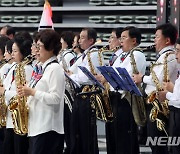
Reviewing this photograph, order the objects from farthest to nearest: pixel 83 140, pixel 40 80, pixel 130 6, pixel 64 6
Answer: pixel 64 6, pixel 130 6, pixel 83 140, pixel 40 80

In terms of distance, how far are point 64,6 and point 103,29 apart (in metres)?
1.24

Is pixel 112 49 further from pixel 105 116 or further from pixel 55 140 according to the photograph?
pixel 55 140

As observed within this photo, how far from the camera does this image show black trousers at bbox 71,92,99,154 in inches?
404

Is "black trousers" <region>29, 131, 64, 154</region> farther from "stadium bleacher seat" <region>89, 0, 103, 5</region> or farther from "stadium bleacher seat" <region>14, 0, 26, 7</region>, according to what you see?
"stadium bleacher seat" <region>14, 0, 26, 7</region>

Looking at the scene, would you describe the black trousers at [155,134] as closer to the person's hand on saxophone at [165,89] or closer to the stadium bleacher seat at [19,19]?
the person's hand on saxophone at [165,89]

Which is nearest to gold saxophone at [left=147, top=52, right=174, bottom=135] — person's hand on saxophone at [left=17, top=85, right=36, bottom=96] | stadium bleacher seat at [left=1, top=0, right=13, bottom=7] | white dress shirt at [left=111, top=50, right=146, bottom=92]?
white dress shirt at [left=111, top=50, right=146, bottom=92]

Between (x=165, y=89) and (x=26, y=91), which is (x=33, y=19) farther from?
(x=26, y=91)

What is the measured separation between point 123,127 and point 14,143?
1.57 meters

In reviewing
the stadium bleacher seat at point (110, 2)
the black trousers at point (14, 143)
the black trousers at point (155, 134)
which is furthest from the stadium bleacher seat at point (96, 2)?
the black trousers at point (14, 143)

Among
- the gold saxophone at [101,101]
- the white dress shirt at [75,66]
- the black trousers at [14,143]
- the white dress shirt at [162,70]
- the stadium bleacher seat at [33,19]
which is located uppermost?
the stadium bleacher seat at [33,19]

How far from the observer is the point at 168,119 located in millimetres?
8938

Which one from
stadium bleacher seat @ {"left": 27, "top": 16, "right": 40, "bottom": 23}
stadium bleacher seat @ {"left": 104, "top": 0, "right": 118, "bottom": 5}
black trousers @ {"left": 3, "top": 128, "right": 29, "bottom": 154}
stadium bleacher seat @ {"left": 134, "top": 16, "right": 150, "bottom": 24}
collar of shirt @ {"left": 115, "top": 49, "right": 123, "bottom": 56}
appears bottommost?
black trousers @ {"left": 3, "top": 128, "right": 29, "bottom": 154}

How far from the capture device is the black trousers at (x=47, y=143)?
7727 mm

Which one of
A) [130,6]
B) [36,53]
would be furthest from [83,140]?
[130,6]
